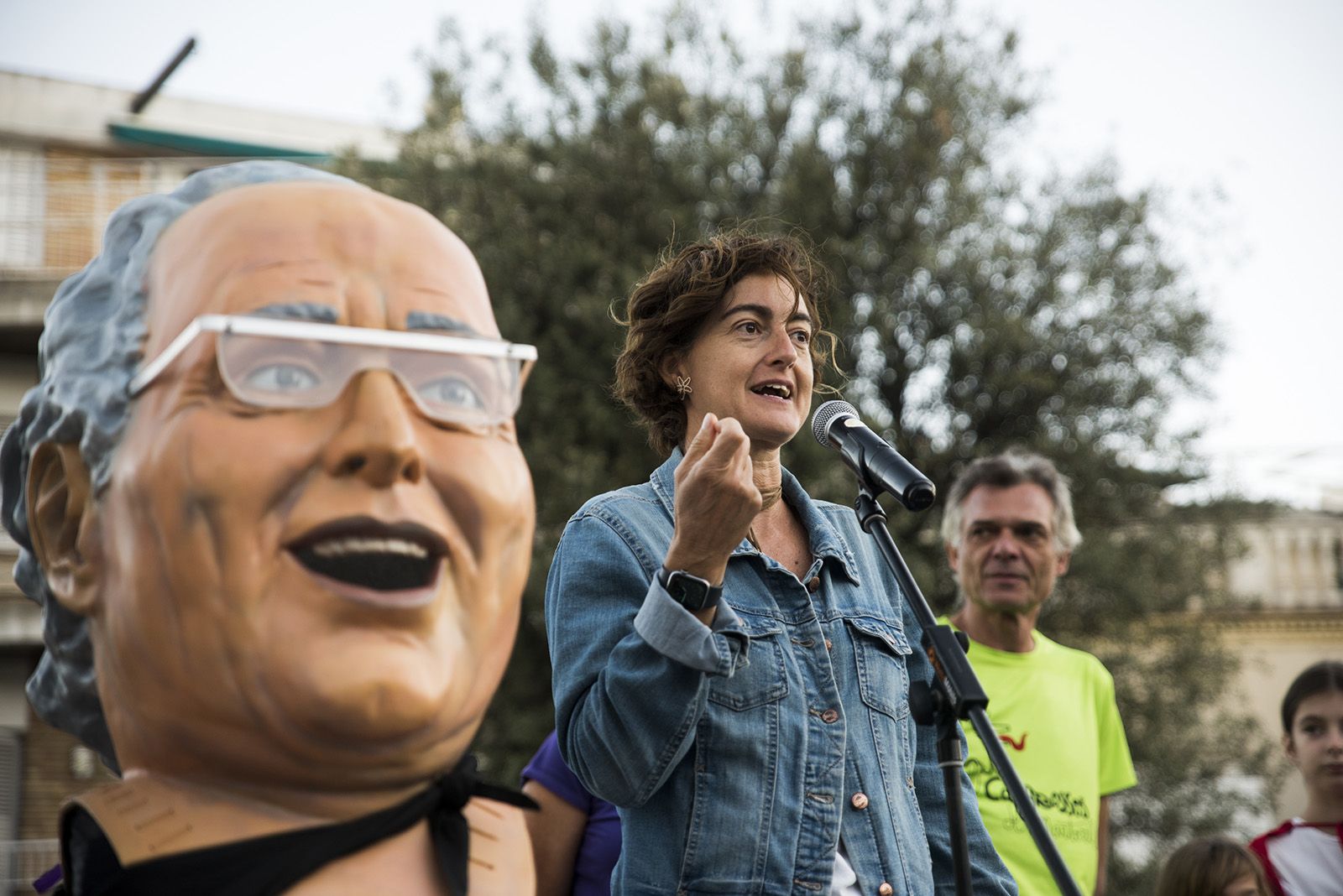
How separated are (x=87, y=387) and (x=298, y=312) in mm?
351

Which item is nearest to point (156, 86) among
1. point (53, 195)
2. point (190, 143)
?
point (190, 143)

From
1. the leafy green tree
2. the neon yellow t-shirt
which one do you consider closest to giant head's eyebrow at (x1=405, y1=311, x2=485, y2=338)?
the neon yellow t-shirt

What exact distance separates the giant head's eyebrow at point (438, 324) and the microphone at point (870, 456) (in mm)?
996

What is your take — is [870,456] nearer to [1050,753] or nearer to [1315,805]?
[1050,753]

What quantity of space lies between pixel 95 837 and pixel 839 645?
4.95 ft

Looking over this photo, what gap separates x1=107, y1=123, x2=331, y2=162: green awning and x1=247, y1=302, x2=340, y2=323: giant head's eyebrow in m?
15.5

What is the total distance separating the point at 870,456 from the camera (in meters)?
2.74

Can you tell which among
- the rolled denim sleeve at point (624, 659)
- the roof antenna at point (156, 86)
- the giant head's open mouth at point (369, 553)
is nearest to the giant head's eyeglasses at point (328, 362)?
the giant head's open mouth at point (369, 553)

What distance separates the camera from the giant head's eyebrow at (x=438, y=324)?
1771 millimetres

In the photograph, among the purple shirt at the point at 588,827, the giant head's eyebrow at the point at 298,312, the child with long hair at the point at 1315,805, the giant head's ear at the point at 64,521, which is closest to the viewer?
the giant head's eyebrow at the point at 298,312

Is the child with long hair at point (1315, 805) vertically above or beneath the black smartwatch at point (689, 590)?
beneath

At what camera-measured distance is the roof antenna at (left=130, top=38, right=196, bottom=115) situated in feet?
51.1

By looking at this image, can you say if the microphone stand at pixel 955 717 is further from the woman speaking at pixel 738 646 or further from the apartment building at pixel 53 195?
the apartment building at pixel 53 195

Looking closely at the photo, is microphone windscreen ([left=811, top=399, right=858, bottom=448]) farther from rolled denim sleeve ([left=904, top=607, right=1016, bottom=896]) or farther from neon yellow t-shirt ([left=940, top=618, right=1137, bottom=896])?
neon yellow t-shirt ([left=940, top=618, right=1137, bottom=896])
